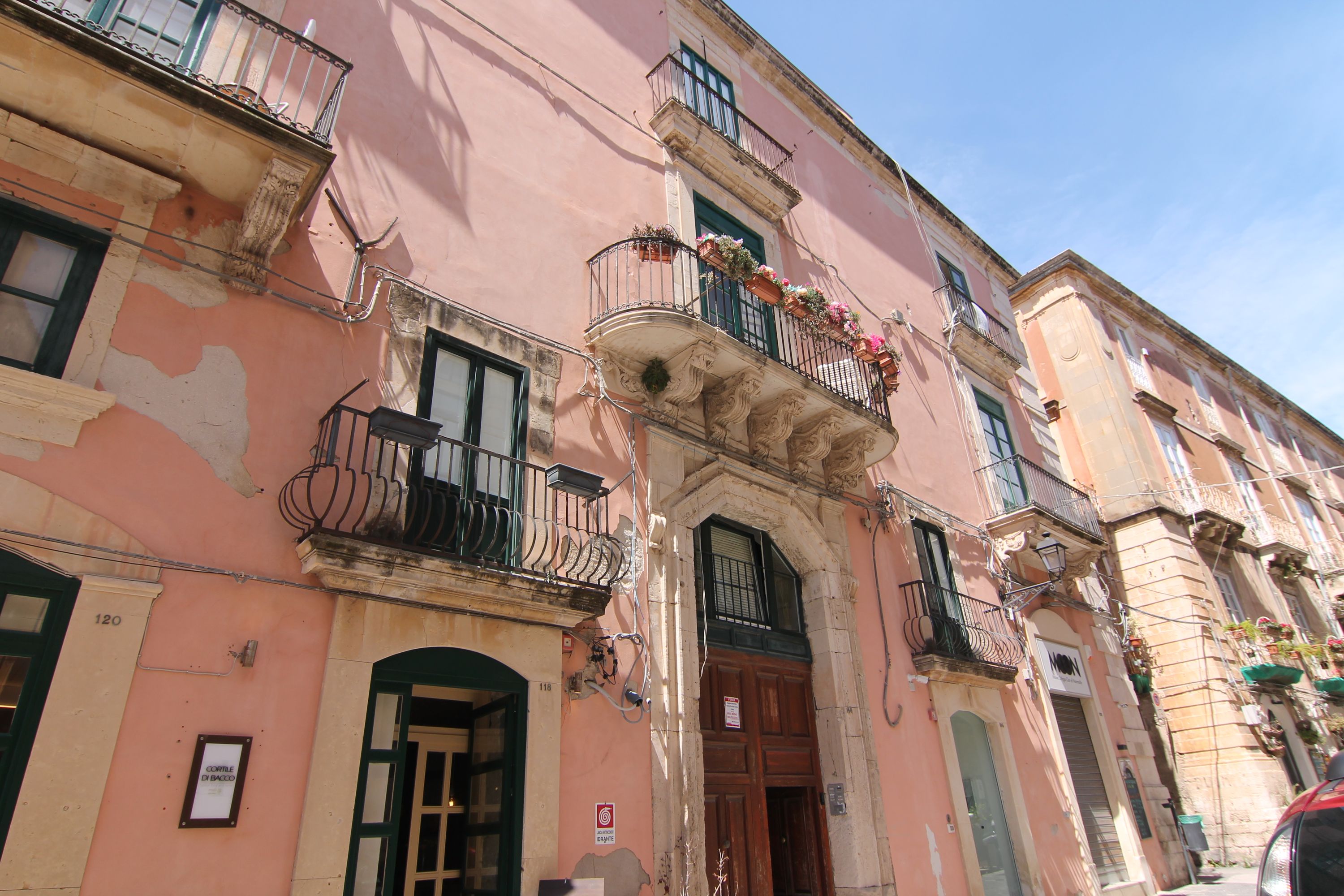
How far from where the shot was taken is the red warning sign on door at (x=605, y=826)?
235 inches

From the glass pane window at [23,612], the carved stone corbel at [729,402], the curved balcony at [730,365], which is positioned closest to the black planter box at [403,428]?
the glass pane window at [23,612]

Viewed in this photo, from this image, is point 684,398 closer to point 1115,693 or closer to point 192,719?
point 192,719

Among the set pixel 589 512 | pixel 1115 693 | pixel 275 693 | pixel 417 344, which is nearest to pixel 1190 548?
pixel 1115 693

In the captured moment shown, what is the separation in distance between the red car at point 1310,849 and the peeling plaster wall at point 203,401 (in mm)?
6158

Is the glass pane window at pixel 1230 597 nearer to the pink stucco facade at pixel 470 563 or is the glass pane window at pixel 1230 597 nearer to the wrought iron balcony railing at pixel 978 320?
the pink stucco facade at pixel 470 563

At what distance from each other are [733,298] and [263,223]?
5118 millimetres

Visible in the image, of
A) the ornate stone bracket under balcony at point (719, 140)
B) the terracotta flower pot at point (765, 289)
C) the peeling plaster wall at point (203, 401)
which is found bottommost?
the peeling plaster wall at point (203, 401)

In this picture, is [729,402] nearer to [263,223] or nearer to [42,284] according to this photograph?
[263,223]

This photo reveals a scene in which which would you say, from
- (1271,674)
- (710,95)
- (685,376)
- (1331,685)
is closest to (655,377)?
(685,376)

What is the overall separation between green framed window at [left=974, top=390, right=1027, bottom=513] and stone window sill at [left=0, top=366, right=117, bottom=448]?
11.8 m

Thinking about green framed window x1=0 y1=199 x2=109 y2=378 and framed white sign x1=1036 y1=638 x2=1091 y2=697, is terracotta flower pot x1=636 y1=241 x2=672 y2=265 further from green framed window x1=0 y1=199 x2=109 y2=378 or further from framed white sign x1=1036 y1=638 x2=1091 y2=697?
framed white sign x1=1036 y1=638 x2=1091 y2=697

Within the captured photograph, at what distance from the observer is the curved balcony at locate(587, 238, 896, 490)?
25.7ft

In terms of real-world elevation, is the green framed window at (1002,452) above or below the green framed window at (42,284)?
above

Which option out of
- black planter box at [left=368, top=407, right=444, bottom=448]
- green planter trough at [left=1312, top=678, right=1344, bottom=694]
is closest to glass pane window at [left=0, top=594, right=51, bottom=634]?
black planter box at [left=368, top=407, right=444, bottom=448]
